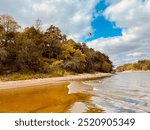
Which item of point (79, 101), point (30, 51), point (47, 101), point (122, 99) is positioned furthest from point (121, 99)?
point (30, 51)

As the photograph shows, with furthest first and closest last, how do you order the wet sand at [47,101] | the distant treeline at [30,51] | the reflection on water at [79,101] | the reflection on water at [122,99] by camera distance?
the distant treeline at [30,51]
the reflection on water at [122,99]
the reflection on water at [79,101]
the wet sand at [47,101]

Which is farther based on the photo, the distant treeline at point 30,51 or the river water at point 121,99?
the distant treeline at point 30,51

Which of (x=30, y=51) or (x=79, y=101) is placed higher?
(x=30, y=51)

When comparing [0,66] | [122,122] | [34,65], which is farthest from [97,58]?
[122,122]

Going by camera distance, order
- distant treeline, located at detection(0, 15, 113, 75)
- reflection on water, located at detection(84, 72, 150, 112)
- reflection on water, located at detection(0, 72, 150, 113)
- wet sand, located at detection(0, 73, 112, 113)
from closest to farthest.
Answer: wet sand, located at detection(0, 73, 112, 113) → reflection on water, located at detection(0, 72, 150, 113) → reflection on water, located at detection(84, 72, 150, 112) → distant treeline, located at detection(0, 15, 113, 75)

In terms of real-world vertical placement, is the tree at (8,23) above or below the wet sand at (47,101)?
above

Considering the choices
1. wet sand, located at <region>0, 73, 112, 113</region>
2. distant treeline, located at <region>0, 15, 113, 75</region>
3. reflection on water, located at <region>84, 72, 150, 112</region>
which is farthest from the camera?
distant treeline, located at <region>0, 15, 113, 75</region>

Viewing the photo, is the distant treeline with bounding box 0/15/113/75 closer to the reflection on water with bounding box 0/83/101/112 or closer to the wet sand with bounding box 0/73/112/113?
the wet sand with bounding box 0/73/112/113

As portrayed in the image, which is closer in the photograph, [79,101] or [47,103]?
[47,103]

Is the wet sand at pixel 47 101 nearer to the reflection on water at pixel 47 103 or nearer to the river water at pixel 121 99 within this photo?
the reflection on water at pixel 47 103

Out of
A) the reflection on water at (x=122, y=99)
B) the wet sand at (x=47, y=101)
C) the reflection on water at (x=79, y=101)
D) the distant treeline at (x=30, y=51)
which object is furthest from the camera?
the distant treeline at (x=30, y=51)

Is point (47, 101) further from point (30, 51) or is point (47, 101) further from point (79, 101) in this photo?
point (30, 51)

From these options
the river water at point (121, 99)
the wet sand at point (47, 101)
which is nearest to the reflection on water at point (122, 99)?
the river water at point (121, 99)

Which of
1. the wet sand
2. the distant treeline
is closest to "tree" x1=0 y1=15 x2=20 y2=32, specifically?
the distant treeline
